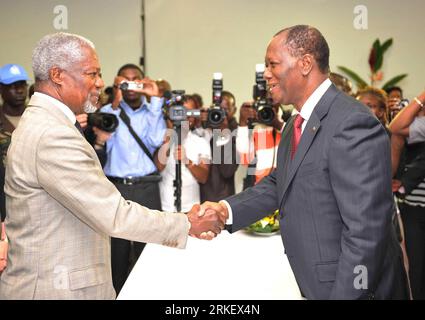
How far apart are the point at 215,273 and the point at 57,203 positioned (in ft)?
2.66

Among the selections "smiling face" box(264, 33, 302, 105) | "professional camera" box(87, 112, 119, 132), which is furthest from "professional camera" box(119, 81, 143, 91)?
"smiling face" box(264, 33, 302, 105)

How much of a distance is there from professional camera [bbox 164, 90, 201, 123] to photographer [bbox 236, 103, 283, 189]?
1.31 feet

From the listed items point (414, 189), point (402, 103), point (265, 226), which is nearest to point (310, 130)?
point (265, 226)

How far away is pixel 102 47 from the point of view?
6332mm

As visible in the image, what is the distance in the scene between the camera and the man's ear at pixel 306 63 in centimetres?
166

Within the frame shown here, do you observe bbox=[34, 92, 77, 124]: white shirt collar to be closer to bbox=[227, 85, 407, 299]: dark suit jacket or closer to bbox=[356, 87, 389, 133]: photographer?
bbox=[227, 85, 407, 299]: dark suit jacket

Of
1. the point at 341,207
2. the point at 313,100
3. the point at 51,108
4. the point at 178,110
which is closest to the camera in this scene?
the point at 341,207

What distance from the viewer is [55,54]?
1644 mm

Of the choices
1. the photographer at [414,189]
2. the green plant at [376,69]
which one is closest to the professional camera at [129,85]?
the photographer at [414,189]

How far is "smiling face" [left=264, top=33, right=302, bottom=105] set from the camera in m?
1.69

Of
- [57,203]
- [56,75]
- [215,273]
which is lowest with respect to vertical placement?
[215,273]

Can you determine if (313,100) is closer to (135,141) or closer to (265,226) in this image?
(265,226)

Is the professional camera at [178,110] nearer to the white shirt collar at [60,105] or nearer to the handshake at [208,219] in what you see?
the handshake at [208,219]

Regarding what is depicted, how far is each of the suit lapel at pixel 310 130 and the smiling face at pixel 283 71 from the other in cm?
13
